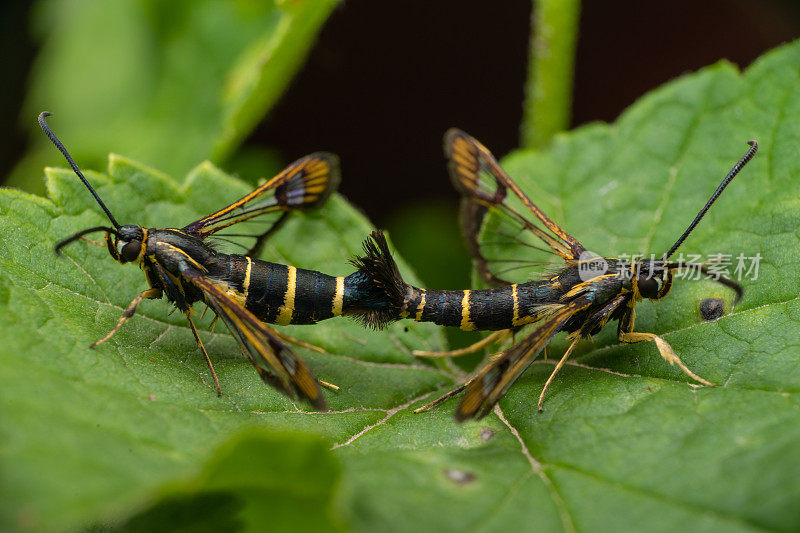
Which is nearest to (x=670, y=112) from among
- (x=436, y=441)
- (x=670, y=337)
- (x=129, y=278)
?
(x=670, y=337)

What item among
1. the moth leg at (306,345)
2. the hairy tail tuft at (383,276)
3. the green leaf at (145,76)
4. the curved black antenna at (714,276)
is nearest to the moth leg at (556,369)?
the curved black antenna at (714,276)

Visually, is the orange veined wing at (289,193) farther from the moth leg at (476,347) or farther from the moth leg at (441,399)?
the moth leg at (441,399)

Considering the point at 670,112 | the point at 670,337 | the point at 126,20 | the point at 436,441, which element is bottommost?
the point at 436,441

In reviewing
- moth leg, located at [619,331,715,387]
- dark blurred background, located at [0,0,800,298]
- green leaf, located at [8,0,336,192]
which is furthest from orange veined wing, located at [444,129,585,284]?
dark blurred background, located at [0,0,800,298]

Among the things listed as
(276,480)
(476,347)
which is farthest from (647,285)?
(276,480)

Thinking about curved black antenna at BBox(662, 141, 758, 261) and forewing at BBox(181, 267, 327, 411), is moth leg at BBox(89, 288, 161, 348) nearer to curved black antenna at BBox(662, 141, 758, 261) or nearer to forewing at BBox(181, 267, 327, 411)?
forewing at BBox(181, 267, 327, 411)

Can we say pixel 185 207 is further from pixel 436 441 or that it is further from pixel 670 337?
pixel 670 337
